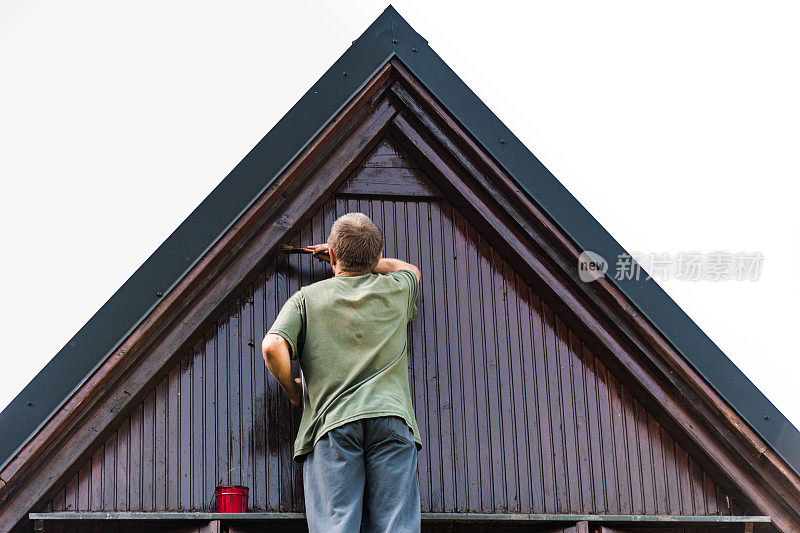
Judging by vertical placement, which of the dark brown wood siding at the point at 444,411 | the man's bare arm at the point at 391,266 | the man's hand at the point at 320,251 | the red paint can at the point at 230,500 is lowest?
the red paint can at the point at 230,500

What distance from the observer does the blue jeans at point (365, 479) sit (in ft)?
19.7

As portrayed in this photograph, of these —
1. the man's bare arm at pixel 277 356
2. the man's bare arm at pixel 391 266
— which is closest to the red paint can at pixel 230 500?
the man's bare arm at pixel 277 356

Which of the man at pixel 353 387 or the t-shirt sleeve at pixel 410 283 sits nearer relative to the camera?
the man at pixel 353 387

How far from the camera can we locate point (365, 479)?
20.4 ft

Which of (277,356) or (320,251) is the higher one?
(320,251)

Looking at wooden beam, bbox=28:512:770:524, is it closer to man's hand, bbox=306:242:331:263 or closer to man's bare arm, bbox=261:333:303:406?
man's bare arm, bbox=261:333:303:406

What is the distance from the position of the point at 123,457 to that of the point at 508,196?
2.62 metres

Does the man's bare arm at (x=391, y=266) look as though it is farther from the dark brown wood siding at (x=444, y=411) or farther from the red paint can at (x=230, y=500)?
the red paint can at (x=230, y=500)

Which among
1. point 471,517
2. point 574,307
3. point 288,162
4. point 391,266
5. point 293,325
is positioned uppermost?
point 288,162

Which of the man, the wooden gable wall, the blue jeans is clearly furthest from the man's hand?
the blue jeans

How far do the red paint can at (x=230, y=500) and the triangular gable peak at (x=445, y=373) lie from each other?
5.5 inches

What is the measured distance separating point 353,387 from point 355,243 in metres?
0.79

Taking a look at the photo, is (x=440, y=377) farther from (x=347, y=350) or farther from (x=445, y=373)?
(x=347, y=350)

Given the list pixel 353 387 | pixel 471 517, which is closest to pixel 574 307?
pixel 471 517
